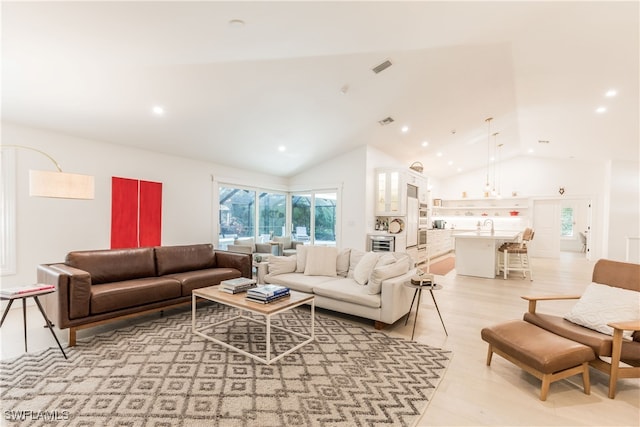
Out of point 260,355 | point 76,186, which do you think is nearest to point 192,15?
point 76,186

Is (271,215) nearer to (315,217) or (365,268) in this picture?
(315,217)

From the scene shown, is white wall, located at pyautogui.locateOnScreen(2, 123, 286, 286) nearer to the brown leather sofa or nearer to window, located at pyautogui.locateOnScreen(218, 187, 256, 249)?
window, located at pyautogui.locateOnScreen(218, 187, 256, 249)

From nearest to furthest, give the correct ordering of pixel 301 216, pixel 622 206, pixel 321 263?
1. pixel 321 263
2. pixel 301 216
3. pixel 622 206

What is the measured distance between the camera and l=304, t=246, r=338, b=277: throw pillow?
412 centimetres

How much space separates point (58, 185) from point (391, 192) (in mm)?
5584

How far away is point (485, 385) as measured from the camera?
223cm

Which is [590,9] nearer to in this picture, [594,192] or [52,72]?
[52,72]

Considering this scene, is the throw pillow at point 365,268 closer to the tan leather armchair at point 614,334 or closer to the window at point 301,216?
the tan leather armchair at point 614,334

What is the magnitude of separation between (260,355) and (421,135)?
18.4 feet

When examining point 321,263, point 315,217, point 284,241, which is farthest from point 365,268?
point 315,217

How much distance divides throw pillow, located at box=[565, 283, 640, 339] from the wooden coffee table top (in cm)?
235

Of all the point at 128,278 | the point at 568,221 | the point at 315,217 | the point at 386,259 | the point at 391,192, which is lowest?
the point at 128,278

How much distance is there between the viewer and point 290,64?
3.34m

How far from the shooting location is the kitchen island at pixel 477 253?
6148 millimetres
